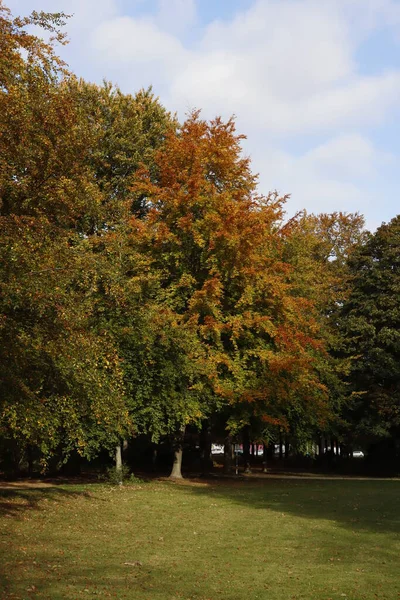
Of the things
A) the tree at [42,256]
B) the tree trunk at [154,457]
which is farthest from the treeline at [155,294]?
the tree trunk at [154,457]

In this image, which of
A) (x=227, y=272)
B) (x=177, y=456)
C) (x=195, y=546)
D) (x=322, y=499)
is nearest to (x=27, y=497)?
(x=195, y=546)

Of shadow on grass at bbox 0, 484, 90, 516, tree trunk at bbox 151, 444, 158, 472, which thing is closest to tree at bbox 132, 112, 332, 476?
shadow on grass at bbox 0, 484, 90, 516

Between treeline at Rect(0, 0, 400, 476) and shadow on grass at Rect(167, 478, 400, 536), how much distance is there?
2.64 meters

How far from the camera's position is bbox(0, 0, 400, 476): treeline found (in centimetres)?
1290

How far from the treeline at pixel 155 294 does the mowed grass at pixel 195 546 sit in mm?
2009

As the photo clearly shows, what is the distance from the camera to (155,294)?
29.2 m

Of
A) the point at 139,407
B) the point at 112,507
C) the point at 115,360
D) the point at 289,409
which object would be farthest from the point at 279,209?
the point at 115,360

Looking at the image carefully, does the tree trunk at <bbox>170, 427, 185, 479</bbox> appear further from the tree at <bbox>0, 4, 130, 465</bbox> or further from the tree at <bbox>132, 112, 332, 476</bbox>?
the tree at <bbox>0, 4, 130, 465</bbox>

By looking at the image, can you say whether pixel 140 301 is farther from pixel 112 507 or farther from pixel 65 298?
pixel 65 298

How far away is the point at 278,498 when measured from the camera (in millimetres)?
23891

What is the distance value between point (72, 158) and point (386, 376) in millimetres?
29554

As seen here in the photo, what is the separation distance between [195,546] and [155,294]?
53.6ft

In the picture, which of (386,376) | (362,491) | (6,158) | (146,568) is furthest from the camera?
(386,376)

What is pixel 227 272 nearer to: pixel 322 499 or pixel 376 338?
pixel 322 499
